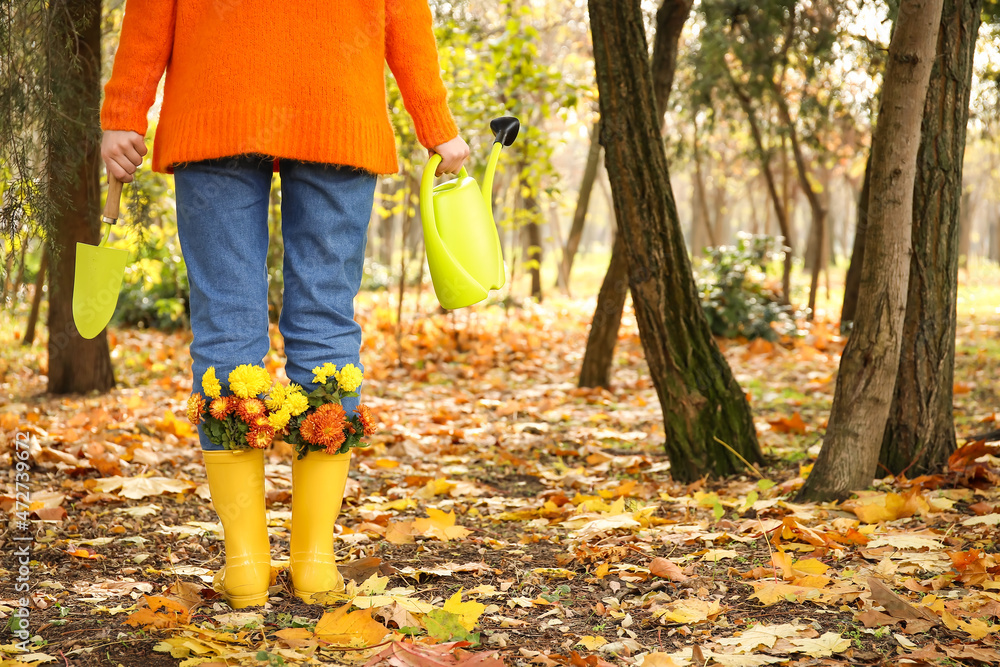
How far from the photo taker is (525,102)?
6.44 metres

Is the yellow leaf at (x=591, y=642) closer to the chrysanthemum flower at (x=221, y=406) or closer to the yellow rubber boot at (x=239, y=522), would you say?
the yellow rubber boot at (x=239, y=522)

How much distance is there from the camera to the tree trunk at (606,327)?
5250 millimetres

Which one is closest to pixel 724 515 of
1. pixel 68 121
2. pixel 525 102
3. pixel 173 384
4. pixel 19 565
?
pixel 19 565

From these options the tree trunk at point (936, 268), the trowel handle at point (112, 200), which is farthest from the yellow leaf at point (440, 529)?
the tree trunk at point (936, 268)

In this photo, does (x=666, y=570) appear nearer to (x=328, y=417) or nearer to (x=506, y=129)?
(x=328, y=417)

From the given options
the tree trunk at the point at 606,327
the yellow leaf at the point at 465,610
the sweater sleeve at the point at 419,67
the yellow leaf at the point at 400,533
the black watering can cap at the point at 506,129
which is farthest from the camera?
the tree trunk at the point at 606,327

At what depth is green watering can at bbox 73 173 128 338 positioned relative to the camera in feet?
5.85

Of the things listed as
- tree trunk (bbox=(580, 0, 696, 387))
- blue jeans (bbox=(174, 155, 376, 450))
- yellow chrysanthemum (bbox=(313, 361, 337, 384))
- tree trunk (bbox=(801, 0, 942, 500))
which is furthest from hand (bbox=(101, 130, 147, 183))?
tree trunk (bbox=(580, 0, 696, 387))

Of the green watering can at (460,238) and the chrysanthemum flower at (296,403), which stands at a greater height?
the green watering can at (460,238)

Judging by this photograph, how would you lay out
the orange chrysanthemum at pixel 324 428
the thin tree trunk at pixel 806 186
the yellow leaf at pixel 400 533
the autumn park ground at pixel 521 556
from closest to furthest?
the autumn park ground at pixel 521 556
the orange chrysanthemum at pixel 324 428
the yellow leaf at pixel 400 533
the thin tree trunk at pixel 806 186

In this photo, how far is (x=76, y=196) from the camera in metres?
4.12

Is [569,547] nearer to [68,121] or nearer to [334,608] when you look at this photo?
[334,608]

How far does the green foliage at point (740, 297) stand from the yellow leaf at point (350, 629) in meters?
6.34

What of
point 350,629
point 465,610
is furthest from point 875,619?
point 350,629
